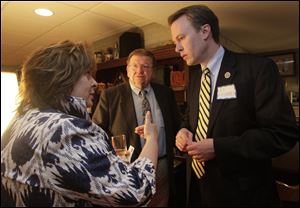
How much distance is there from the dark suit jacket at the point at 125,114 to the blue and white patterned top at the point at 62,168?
435 millimetres

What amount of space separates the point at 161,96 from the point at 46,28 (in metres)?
2.24

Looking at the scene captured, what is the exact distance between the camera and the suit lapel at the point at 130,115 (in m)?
1.20

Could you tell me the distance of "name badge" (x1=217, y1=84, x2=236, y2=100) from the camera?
1.07 m

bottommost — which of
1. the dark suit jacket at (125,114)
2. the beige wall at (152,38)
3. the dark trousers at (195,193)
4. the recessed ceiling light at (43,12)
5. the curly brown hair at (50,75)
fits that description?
the dark trousers at (195,193)

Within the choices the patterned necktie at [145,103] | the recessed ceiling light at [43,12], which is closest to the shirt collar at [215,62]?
the patterned necktie at [145,103]

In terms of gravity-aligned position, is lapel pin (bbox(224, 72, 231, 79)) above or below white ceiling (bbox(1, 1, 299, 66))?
below

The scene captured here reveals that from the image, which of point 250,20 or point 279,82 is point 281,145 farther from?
point 250,20

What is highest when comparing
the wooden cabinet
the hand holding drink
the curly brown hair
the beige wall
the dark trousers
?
the beige wall

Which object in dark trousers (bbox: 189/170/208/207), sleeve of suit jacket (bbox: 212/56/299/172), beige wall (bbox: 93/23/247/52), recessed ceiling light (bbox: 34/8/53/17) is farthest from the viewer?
beige wall (bbox: 93/23/247/52)

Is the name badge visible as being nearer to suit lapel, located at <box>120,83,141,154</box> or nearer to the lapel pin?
the lapel pin

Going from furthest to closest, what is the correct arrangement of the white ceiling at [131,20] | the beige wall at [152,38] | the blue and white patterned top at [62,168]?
the beige wall at [152,38] → the white ceiling at [131,20] → the blue and white patterned top at [62,168]

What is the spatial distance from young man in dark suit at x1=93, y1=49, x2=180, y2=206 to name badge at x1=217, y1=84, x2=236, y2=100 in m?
0.42

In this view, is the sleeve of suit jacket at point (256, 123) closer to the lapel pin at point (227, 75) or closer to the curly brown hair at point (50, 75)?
the lapel pin at point (227, 75)

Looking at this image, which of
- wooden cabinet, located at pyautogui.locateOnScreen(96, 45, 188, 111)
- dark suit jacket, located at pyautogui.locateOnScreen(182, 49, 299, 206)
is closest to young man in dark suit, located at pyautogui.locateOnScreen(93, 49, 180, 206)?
dark suit jacket, located at pyautogui.locateOnScreen(182, 49, 299, 206)
